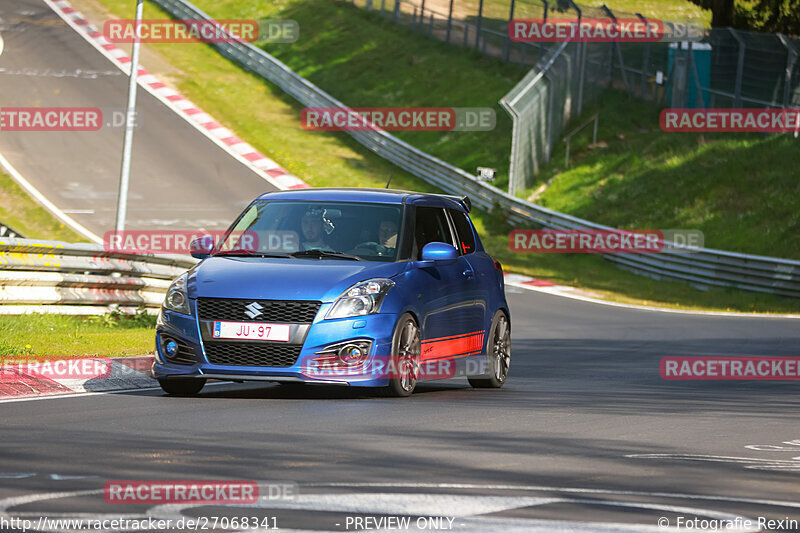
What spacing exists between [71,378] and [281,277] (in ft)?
7.48

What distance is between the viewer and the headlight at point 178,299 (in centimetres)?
1081

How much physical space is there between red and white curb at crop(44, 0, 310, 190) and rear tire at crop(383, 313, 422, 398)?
23.3m

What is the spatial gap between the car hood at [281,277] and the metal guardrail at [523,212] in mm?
20515

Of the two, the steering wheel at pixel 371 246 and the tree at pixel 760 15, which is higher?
the steering wheel at pixel 371 246

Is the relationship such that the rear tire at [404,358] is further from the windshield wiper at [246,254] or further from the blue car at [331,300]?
the windshield wiper at [246,254]

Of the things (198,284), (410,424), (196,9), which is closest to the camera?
(410,424)

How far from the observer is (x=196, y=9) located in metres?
52.6

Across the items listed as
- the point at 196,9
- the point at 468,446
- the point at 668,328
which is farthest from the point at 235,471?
the point at 196,9

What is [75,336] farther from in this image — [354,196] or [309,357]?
[309,357]

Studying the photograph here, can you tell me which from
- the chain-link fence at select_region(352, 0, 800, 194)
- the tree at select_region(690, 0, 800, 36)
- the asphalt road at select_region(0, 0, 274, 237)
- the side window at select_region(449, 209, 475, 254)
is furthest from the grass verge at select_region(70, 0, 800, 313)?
the side window at select_region(449, 209, 475, 254)

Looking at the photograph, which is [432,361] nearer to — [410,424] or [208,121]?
[410,424]

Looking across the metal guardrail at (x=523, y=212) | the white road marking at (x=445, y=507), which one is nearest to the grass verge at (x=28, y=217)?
the metal guardrail at (x=523, y=212)

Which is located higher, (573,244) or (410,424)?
(410,424)

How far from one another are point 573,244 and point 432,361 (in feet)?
76.1
